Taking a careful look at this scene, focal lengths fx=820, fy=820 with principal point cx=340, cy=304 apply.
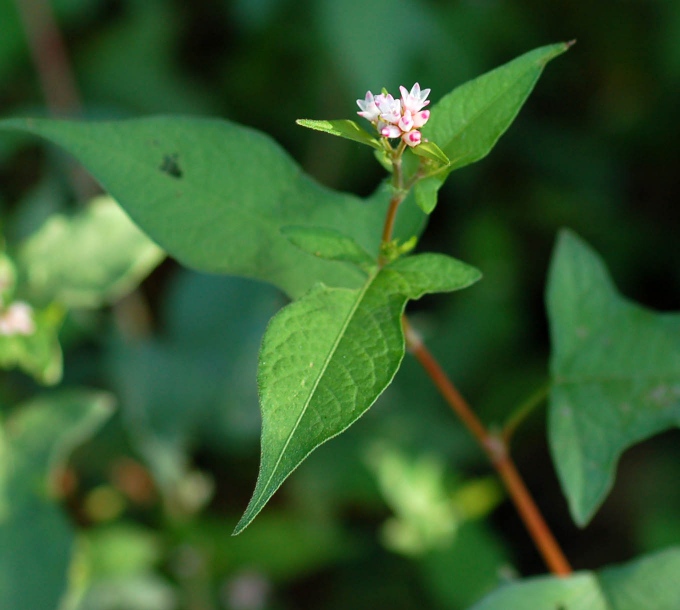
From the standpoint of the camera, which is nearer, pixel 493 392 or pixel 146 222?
pixel 146 222

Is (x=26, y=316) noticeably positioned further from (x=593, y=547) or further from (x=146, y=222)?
(x=593, y=547)

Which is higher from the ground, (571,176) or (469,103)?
(469,103)

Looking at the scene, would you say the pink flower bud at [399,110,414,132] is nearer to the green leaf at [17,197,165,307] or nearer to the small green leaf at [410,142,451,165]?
the small green leaf at [410,142,451,165]

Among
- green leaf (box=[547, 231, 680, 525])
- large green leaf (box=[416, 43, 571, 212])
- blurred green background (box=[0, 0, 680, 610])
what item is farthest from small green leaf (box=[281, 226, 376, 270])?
blurred green background (box=[0, 0, 680, 610])

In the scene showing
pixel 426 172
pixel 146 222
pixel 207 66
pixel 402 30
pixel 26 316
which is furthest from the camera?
pixel 207 66

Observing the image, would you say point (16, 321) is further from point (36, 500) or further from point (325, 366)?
point (325, 366)

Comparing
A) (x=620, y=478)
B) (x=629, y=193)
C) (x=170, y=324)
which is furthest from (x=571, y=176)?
(x=170, y=324)

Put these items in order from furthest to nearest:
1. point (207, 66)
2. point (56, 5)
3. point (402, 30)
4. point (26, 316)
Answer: point (207, 66), point (56, 5), point (402, 30), point (26, 316)
